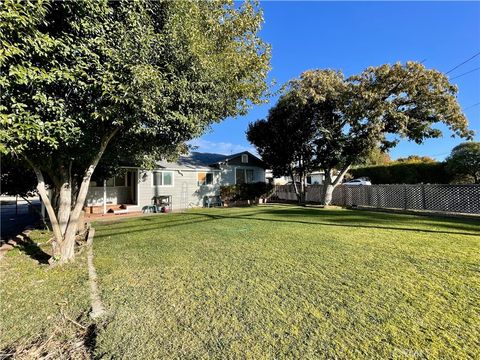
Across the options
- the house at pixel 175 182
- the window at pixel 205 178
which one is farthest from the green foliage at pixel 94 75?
the window at pixel 205 178

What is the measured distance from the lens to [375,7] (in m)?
10.2

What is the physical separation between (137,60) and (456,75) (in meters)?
16.4

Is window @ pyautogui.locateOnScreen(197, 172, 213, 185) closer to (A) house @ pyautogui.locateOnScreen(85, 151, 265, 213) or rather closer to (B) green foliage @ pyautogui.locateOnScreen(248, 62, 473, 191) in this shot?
(A) house @ pyautogui.locateOnScreen(85, 151, 265, 213)

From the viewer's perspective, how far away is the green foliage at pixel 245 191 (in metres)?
19.6

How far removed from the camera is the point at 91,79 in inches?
165

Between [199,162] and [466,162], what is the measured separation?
16979mm

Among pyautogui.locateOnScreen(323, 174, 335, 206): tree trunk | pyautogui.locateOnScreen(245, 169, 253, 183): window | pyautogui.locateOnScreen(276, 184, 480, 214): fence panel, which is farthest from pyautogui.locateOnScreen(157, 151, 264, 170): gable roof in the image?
pyautogui.locateOnScreen(276, 184, 480, 214): fence panel

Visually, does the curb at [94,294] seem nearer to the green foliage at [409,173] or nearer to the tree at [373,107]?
the tree at [373,107]

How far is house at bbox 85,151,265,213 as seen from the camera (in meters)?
15.6

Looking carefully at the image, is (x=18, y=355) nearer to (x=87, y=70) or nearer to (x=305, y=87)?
(x=87, y=70)

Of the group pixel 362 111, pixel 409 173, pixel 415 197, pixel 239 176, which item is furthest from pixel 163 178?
pixel 409 173

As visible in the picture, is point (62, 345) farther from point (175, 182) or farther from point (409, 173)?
point (409, 173)

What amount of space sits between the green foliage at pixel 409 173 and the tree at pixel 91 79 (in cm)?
1926

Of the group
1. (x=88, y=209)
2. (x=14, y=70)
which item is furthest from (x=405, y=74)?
(x=88, y=209)
